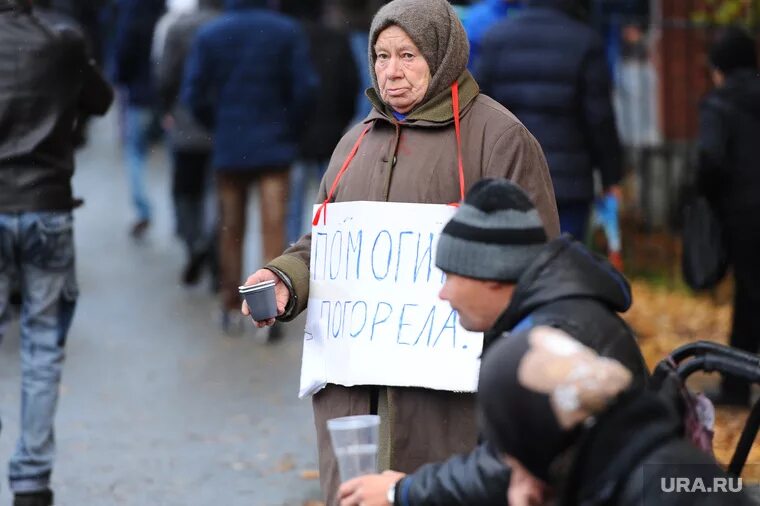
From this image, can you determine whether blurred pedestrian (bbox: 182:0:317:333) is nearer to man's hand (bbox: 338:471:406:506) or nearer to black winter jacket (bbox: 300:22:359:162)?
black winter jacket (bbox: 300:22:359:162)

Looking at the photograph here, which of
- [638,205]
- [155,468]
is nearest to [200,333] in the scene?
[155,468]

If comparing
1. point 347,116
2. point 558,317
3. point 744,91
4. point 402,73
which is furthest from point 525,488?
point 347,116

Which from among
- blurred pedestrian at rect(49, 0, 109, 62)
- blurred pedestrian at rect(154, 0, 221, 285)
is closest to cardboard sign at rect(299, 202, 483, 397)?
blurred pedestrian at rect(154, 0, 221, 285)

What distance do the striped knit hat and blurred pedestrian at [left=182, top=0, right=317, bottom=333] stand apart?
22.8 feet

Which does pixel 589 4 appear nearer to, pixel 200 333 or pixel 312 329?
pixel 200 333

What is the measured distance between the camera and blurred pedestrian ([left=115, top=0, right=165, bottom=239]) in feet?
42.3

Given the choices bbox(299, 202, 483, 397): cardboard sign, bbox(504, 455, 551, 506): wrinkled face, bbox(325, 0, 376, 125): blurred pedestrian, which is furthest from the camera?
bbox(325, 0, 376, 125): blurred pedestrian

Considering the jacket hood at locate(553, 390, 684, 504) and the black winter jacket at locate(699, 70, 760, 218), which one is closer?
the jacket hood at locate(553, 390, 684, 504)

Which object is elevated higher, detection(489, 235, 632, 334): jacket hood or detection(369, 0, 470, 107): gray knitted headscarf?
detection(369, 0, 470, 107): gray knitted headscarf

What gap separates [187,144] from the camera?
11453 mm

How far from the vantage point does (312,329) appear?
4555 millimetres

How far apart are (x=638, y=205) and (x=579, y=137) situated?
5.90 m

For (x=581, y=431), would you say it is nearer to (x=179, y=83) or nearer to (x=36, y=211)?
(x=36, y=211)

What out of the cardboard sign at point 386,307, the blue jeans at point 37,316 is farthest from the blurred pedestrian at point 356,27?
the cardboard sign at point 386,307
